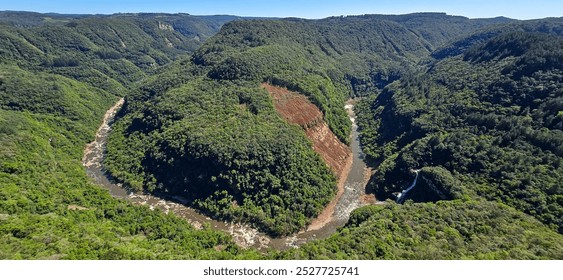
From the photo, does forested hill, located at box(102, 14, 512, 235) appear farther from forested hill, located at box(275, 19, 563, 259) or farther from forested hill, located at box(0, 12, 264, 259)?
forested hill, located at box(275, 19, 563, 259)

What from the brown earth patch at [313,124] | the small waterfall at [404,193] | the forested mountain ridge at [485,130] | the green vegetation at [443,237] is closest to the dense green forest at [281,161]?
the green vegetation at [443,237]

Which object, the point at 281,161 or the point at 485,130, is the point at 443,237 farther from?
the point at 485,130

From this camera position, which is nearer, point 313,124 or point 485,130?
point 485,130

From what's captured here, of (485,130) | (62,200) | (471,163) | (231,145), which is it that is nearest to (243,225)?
(231,145)

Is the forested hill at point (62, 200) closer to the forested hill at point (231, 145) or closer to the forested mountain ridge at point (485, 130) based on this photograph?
the forested hill at point (231, 145)

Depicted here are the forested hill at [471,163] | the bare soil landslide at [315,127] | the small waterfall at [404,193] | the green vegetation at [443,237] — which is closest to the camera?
the green vegetation at [443,237]
